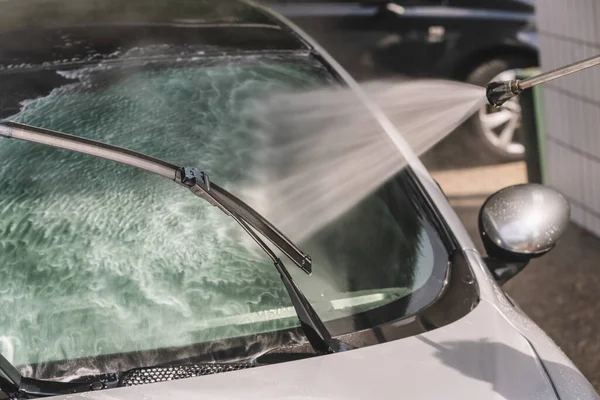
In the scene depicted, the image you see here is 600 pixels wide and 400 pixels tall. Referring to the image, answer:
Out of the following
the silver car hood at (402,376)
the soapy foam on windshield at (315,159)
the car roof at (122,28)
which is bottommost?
the silver car hood at (402,376)

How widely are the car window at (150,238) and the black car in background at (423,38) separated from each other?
368 centimetres

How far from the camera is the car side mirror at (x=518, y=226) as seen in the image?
7.43ft

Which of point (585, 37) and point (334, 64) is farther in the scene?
point (585, 37)

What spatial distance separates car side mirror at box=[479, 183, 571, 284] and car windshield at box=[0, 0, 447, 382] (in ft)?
0.56

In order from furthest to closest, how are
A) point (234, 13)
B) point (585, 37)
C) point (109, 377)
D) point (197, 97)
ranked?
point (585, 37), point (234, 13), point (197, 97), point (109, 377)

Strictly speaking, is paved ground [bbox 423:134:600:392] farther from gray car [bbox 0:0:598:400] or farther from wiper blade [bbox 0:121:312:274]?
wiper blade [bbox 0:121:312:274]

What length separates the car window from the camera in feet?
6.45

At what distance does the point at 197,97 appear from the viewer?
254 cm

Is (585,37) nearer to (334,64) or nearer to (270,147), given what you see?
(334,64)

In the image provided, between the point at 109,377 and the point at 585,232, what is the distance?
360 cm

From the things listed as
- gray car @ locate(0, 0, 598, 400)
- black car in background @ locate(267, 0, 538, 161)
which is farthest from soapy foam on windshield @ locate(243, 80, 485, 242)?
black car in background @ locate(267, 0, 538, 161)

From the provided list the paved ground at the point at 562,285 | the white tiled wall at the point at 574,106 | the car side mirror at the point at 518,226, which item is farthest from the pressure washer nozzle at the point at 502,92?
the white tiled wall at the point at 574,106

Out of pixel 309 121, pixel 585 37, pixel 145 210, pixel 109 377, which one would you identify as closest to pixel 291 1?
pixel 585 37

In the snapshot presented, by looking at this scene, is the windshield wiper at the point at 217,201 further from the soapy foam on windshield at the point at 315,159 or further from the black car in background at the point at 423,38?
the black car in background at the point at 423,38
